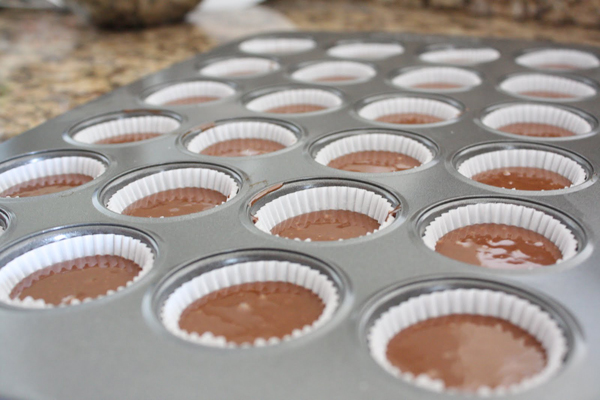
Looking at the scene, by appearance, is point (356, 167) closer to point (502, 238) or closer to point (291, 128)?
point (291, 128)

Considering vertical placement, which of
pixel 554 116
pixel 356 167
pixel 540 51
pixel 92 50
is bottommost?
pixel 356 167

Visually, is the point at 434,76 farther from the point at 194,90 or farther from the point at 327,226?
the point at 327,226

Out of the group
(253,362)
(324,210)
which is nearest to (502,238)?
(324,210)

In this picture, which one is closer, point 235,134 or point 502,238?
point 502,238

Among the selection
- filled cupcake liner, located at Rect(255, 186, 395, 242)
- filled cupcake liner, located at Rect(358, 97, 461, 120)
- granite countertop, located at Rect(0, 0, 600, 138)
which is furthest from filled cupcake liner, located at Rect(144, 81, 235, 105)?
filled cupcake liner, located at Rect(255, 186, 395, 242)

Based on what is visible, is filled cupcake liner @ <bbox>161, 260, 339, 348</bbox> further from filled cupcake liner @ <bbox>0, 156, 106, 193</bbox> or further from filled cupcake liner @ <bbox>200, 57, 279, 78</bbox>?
filled cupcake liner @ <bbox>200, 57, 279, 78</bbox>

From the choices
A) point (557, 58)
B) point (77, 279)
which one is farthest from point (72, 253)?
point (557, 58)

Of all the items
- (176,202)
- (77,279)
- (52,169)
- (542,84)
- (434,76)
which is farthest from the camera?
(434,76)
